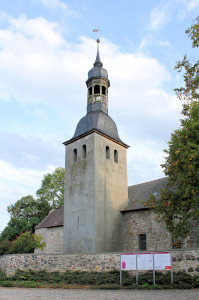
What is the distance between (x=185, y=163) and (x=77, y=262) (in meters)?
8.36

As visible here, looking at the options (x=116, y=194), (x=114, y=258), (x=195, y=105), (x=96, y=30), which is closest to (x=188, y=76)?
(x=195, y=105)

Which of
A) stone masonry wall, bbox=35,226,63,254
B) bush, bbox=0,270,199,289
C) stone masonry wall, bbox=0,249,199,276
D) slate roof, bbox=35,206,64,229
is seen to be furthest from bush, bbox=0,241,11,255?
bush, bbox=0,270,199,289

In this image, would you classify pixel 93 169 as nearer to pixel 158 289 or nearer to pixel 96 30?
pixel 158 289

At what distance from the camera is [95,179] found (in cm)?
2148

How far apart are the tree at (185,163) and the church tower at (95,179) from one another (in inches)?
262

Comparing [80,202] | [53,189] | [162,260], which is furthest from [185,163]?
[53,189]

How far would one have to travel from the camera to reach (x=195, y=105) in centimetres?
1345

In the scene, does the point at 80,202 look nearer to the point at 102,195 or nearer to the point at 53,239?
the point at 102,195

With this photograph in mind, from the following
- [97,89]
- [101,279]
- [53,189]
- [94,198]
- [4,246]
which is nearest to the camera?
[101,279]

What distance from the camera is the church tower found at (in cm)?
2077

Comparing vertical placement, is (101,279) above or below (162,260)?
below

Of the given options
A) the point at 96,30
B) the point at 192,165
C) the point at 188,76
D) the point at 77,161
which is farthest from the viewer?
the point at 96,30

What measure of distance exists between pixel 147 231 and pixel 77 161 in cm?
792

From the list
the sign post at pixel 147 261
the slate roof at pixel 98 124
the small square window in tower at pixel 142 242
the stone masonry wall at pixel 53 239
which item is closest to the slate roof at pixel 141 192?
the stone masonry wall at pixel 53 239
